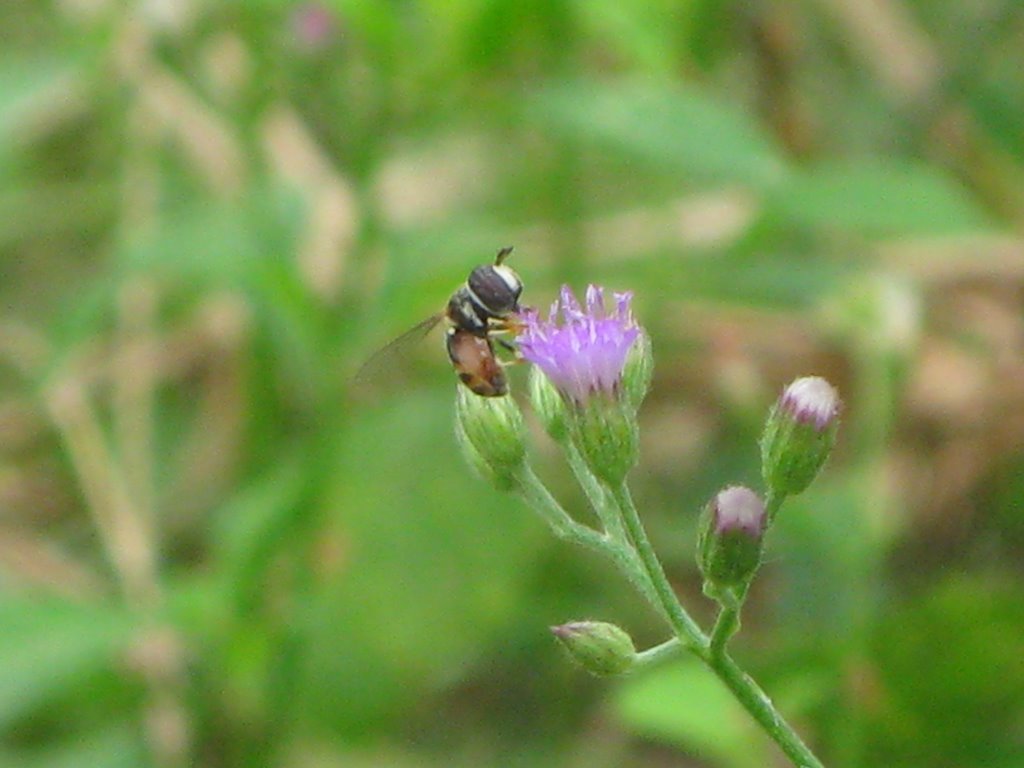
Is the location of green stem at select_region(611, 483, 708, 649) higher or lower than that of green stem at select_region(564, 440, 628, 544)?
lower

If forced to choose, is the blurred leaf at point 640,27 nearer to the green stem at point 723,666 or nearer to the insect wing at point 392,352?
the insect wing at point 392,352

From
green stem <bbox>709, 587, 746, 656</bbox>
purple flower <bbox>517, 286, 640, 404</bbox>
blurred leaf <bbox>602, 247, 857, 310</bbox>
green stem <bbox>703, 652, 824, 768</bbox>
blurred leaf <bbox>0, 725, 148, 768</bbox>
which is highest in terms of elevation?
purple flower <bbox>517, 286, 640, 404</bbox>

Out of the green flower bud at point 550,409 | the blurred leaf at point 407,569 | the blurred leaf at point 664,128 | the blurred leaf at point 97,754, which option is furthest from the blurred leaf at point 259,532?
the green flower bud at point 550,409

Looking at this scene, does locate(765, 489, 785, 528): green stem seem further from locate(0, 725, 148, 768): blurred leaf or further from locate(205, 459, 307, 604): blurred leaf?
locate(0, 725, 148, 768): blurred leaf

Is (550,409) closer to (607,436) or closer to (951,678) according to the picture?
(607,436)

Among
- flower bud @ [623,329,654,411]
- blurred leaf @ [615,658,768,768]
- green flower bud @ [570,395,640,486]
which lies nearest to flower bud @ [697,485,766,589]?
green flower bud @ [570,395,640,486]

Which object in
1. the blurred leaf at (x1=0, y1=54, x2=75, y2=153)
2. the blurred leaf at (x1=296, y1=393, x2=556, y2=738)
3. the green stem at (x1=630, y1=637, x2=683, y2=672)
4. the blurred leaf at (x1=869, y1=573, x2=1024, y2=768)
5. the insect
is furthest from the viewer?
Result: the blurred leaf at (x1=296, y1=393, x2=556, y2=738)
